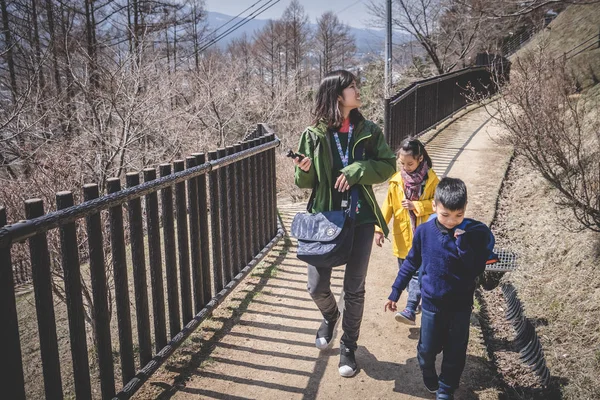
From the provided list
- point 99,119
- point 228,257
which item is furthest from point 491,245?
point 99,119

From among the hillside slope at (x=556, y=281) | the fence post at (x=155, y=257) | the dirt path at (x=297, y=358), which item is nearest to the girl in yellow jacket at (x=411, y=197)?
the dirt path at (x=297, y=358)

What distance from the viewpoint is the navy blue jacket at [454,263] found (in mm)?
2670

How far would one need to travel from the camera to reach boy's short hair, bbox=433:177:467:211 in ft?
8.70

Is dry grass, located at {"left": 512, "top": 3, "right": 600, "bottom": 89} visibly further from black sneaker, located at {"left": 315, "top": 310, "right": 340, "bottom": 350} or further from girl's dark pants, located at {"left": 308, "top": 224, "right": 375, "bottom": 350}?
black sneaker, located at {"left": 315, "top": 310, "right": 340, "bottom": 350}

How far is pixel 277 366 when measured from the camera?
334cm

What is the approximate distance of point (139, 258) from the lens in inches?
117

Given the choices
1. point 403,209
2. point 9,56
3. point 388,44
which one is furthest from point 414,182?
point 9,56

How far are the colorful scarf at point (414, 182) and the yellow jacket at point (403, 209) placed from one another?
0.11ft

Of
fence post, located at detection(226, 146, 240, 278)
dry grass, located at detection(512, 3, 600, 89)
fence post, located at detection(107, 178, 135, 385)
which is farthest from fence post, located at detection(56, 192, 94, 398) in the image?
dry grass, located at detection(512, 3, 600, 89)

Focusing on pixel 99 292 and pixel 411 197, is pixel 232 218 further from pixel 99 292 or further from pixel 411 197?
pixel 99 292

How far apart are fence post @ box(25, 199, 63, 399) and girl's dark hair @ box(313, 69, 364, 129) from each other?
169cm

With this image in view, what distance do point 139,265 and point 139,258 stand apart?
0.04 meters

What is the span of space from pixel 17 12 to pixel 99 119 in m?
7.41

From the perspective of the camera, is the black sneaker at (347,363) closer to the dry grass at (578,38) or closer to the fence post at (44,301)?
the fence post at (44,301)
